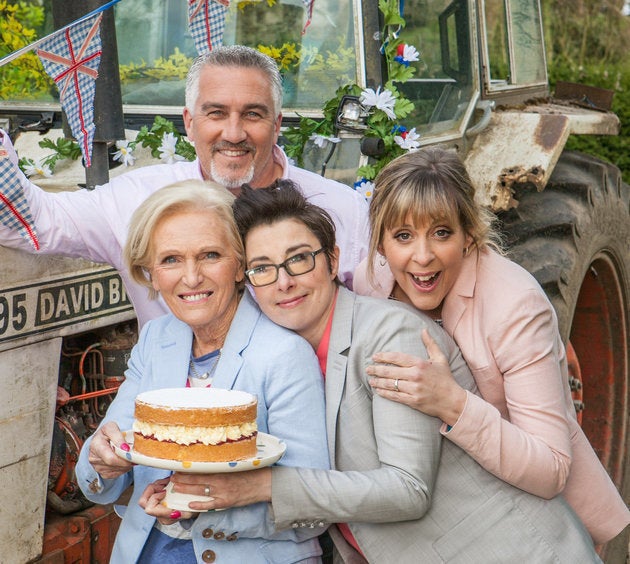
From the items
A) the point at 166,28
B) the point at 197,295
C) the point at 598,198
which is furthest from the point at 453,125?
the point at 197,295

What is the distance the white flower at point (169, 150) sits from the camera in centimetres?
374

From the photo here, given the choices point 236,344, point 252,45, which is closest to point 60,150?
point 252,45

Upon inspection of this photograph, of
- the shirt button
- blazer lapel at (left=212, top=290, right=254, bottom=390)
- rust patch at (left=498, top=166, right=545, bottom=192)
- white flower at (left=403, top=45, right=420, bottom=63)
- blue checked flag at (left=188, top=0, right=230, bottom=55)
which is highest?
blue checked flag at (left=188, top=0, right=230, bottom=55)

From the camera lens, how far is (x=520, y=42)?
5301mm

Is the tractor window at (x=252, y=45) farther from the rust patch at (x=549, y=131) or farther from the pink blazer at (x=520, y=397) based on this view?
the pink blazer at (x=520, y=397)

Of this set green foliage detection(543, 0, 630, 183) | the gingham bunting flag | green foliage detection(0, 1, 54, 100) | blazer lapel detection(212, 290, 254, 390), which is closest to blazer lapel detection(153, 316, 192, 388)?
blazer lapel detection(212, 290, 254, 390)

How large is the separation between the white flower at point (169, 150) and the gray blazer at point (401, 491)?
1.50 meters

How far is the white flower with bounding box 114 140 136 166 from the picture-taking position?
3723 millimetres

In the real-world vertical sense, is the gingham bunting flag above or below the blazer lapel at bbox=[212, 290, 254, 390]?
above

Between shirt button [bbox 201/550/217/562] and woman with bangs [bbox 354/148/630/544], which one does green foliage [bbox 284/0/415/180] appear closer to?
woman with bangs [bbox 354/148/630/544]

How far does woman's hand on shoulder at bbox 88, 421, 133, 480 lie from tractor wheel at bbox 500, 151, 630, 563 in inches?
80.3

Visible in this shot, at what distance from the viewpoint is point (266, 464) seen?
7.14 ft

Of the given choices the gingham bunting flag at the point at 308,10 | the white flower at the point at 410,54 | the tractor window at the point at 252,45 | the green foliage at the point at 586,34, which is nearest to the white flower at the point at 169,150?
the tractor window at the point at 252,45

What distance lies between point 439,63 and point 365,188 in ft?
2.89
